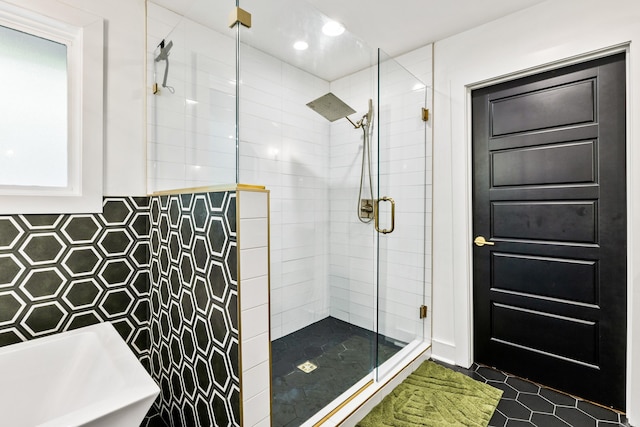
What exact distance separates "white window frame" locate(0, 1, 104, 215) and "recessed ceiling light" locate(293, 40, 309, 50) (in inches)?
42.0

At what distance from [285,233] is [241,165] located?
3.64 ft

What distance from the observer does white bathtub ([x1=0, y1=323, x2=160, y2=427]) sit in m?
0.97

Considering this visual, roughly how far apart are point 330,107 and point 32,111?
1669 millimetres

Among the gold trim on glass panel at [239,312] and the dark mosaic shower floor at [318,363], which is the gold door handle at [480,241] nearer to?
the dark mosaic shower floor at [318,363]

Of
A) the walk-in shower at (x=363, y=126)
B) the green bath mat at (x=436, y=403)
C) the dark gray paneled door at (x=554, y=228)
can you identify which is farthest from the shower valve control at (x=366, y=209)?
the green bath mat at (x=436, y=403)

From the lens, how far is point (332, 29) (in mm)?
1922

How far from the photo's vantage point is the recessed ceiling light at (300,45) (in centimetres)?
194

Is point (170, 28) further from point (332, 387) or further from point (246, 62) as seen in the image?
point (332, 387)

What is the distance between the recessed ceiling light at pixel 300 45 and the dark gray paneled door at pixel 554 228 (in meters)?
1.30

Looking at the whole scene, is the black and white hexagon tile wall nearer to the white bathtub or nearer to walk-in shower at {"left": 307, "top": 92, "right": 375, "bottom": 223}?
the white bathtub

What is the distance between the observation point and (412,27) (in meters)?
2.19

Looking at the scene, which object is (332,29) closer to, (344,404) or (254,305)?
(254,305)

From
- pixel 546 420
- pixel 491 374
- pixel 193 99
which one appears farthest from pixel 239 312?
pixel 491 374

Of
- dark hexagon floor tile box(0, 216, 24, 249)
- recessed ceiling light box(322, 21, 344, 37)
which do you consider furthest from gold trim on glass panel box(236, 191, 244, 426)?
recessed ceiling light box(322, 21, 344, 37)
